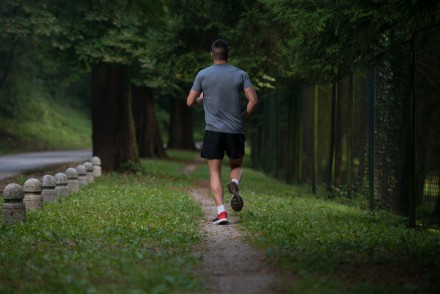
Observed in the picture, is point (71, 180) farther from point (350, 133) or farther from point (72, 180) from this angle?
point (350, 133)

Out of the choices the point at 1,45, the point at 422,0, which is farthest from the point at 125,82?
the point at 1,45

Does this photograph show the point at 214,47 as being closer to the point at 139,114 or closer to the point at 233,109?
the point at 233,109

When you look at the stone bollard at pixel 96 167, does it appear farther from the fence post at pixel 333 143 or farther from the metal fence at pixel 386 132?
the fence post at pixel 333 143

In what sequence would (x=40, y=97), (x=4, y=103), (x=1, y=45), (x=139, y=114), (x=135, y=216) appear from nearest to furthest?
(x=135, y=216) < (x=139, y=114) < (x=1, y=45) < (x=4, y=103) < (x=40, y=97)

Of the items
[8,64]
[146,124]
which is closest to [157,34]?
[146,124]

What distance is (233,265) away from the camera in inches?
268

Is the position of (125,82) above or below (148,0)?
below

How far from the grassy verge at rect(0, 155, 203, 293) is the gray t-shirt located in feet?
4.43

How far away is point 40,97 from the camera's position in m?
50.5

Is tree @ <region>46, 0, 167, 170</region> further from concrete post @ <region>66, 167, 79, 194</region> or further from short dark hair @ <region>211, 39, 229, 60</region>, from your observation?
short dark hair @ <region>211, 39, 229, 60</region>

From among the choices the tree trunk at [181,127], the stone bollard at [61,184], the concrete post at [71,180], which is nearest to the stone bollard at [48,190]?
the stone bollard at [61,184]

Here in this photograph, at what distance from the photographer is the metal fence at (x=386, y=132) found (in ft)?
33.8

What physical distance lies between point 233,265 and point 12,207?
400cm

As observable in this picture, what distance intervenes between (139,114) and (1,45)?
31.8ft
